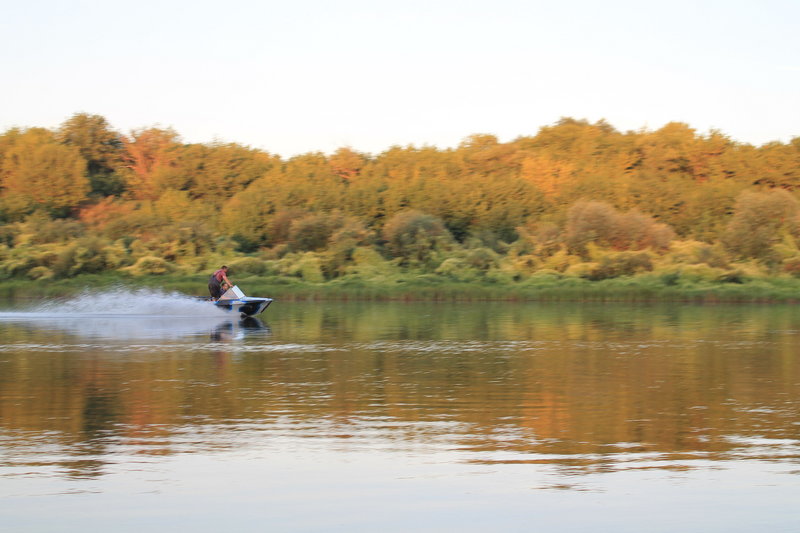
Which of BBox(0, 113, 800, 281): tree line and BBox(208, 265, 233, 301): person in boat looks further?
BBox(0, 113, 800, 281): tree line

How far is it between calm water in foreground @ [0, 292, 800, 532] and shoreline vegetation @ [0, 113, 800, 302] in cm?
2514

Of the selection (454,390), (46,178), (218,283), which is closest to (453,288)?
(218,283)

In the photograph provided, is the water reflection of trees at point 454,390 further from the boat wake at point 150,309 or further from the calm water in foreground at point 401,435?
the boat wake at point 150,309

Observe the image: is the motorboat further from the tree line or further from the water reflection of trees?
the tree line

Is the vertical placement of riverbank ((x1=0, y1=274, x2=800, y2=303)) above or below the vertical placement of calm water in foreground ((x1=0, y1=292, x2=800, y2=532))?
above

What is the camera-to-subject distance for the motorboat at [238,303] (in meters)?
32.0

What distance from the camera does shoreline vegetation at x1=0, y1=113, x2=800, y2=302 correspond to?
49.8 meters

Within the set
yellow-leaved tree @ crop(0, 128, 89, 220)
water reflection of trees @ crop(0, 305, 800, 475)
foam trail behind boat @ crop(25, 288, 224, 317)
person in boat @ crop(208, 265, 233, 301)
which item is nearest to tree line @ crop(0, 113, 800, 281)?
yellow-leaved tree @ crop(0, 128, 89, 220)

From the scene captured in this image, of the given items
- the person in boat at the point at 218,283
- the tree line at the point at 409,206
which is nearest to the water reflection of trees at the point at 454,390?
the person in boat at the point at 218,283

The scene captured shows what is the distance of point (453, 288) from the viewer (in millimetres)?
48062

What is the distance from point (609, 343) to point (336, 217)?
3527 centimetres

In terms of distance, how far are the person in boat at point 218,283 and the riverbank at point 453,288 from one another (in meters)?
14.6

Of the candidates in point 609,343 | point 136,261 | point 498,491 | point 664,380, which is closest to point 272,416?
point 498,491

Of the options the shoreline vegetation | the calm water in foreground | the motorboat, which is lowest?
the calm water in foreground
